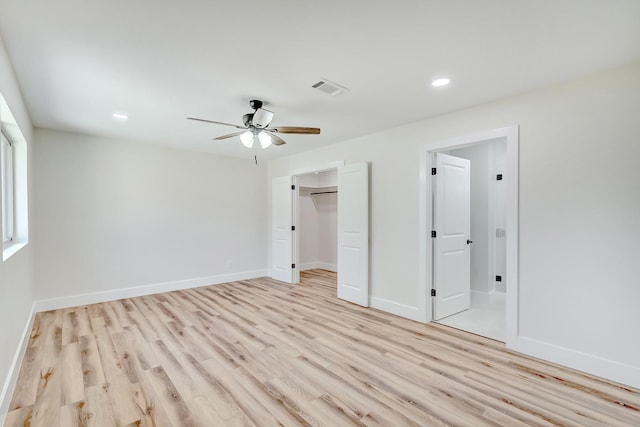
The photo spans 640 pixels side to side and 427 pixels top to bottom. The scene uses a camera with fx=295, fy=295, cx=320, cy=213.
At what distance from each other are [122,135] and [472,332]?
5.43 metres

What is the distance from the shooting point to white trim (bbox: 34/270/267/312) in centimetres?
413

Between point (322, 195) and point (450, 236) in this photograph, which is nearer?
point (450, 236)

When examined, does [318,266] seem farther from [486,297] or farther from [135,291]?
[135,291]

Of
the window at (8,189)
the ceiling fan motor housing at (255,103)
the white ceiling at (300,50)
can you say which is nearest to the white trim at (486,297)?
the white ceiling at (300,50)

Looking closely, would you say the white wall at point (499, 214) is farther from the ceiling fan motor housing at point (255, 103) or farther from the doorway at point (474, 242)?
the ceiling fan motor housing at point (255, 103)

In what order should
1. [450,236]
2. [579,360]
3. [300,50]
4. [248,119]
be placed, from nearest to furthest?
[300,50] < [579,360] < [248,119] < [450,236]

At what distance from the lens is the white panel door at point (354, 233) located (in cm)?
423

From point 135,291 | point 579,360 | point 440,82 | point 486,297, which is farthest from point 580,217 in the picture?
point 135,291

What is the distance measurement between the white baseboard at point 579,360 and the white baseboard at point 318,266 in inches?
179

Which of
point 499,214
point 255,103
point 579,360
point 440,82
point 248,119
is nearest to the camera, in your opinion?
point 579,360

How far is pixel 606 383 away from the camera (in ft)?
7.54

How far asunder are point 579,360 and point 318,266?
5.48 metres

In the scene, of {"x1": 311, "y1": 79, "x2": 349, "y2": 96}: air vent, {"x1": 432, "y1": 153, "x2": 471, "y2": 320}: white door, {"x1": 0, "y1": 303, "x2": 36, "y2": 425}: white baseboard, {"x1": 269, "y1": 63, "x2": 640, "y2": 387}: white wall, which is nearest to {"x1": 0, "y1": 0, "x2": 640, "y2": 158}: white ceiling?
{"x1": 311, "y1": 79, "x2": 349, "y2": 96}: air vent

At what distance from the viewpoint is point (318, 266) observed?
750cm
